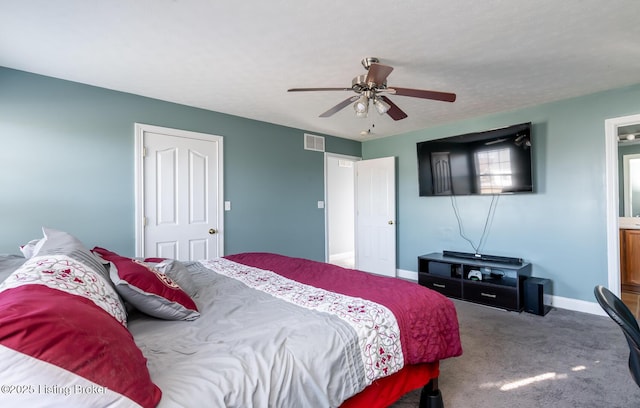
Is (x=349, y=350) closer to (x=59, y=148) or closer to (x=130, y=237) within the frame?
(x=130, y=237)

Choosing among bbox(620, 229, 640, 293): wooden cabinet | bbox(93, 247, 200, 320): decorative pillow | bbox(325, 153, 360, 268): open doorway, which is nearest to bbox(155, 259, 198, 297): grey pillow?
bbox(93, 247, 200, 320): decorative pillow

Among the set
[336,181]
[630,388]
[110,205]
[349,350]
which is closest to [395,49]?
[349,350]

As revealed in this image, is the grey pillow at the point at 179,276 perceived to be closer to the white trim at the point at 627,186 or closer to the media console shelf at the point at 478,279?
the media console shelf at the point at 478,279

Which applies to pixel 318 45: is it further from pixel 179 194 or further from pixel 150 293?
pixel 179 194

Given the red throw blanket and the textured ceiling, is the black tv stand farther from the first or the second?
the red throw blanket

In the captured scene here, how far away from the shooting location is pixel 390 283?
1982mm

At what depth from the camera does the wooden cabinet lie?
4.04 metres

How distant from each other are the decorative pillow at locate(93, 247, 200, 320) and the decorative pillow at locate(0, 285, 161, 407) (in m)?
0.49

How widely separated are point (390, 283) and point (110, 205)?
2.92 meters

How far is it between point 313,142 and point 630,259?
15.3ft

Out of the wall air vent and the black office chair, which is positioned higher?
the wall air vent

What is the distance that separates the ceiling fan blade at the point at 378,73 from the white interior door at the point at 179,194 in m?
2.40

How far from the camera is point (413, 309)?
166 centimetres

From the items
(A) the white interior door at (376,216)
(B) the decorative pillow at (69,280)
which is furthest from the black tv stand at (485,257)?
(B) the decorative pillow at (69,280)
